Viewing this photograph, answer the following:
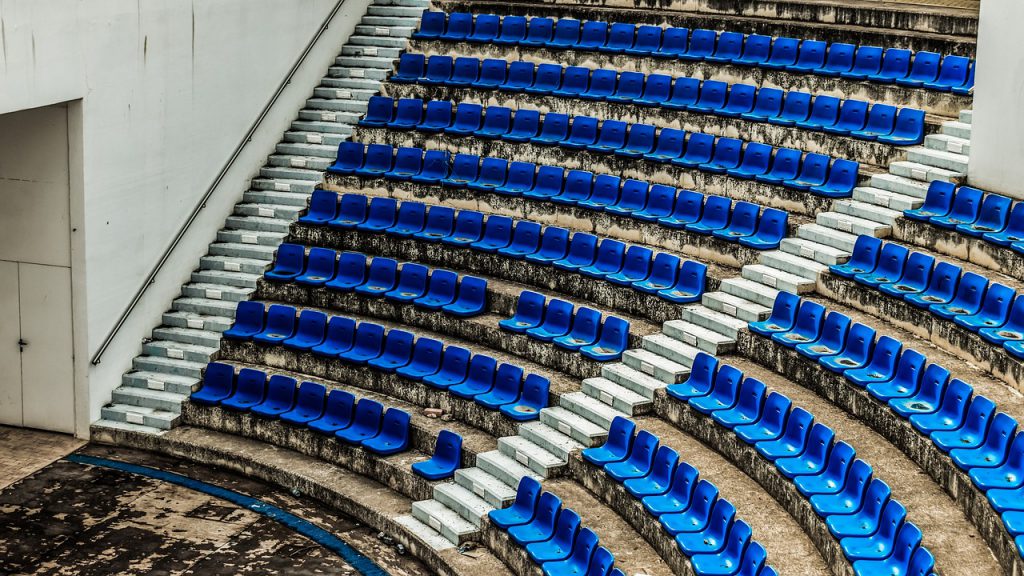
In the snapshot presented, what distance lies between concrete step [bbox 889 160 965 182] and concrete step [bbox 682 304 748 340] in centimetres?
281

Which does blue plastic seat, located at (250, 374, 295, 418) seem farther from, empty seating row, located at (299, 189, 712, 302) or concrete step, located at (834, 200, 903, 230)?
concrete step, located at (834, 200, 903, 230)

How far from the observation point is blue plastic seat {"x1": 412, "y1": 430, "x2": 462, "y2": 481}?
42.4 ft

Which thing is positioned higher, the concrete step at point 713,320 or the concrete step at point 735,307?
the concrete step at point 735,307

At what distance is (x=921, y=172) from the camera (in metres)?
14.6

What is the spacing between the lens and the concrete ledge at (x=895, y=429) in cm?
919

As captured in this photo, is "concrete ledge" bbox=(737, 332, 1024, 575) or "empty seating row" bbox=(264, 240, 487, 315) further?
"empty seating row" bbox=(264, 240, 487, 315)

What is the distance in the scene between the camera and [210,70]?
16.4m

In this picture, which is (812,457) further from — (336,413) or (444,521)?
(336,413)

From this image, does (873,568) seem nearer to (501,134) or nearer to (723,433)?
(723,433)

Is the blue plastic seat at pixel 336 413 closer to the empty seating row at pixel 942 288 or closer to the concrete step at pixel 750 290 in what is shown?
the concrete step at pixel 750 290

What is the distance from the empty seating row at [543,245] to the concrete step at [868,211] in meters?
1.79

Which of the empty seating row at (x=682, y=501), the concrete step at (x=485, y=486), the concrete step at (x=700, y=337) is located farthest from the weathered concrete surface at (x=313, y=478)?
the concrete step at (x=700, y=337)

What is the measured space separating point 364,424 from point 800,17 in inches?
319

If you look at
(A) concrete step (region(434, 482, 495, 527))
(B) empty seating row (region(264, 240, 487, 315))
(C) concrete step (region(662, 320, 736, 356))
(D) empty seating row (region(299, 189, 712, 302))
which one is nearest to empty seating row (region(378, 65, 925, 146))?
(D) empty seating row (region(299, 189, 712, 302))
